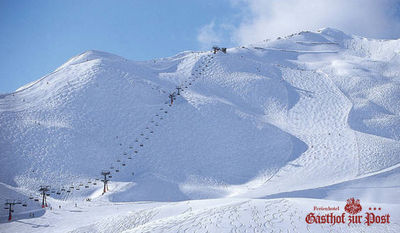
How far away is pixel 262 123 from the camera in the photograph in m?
50.4

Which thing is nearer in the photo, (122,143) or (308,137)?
(122,143)

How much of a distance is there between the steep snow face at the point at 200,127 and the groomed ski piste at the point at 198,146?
0.68 feet

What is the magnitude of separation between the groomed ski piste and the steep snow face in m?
0.21

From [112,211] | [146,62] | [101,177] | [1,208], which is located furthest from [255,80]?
[1,208]

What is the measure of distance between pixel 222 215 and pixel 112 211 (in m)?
13.7

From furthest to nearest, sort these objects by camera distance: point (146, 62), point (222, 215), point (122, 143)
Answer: point (146, 62), point (122, 143), point (222, 215)

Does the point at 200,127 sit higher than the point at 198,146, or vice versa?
the point at 200,127

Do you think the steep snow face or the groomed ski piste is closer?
the groomed ski piste

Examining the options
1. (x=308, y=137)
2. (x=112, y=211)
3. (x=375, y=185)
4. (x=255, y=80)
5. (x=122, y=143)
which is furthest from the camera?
(x=255, y=80)

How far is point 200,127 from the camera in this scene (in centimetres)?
4897

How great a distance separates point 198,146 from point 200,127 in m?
4.65

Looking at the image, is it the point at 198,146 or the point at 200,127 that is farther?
the point at 200,127

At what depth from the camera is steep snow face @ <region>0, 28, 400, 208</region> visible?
38.1 m

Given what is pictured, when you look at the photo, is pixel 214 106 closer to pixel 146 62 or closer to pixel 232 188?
pixel 232 188
